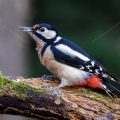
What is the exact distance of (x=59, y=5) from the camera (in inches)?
663

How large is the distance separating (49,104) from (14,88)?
37 centimetres

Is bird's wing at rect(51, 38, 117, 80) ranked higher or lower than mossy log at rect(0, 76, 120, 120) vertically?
higher

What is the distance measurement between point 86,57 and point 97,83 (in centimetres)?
32

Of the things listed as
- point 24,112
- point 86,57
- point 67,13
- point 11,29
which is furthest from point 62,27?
point 24,112

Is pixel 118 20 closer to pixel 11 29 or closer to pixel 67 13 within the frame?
pixel 67 13

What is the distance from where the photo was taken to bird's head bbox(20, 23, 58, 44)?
946cm

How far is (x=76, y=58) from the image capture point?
923cm

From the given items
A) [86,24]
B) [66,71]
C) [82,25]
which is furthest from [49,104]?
[82,25]

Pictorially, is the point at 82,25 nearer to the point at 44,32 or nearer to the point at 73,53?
the point at 44,32

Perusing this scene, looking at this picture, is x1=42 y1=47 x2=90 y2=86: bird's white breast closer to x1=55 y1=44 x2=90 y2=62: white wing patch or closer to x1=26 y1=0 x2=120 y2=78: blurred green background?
x1=55 y1=44 x2=90 y2=62: white wing patch

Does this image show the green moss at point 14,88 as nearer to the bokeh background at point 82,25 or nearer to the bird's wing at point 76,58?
the bird's wing at point 76,58

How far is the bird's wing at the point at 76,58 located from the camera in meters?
9.19

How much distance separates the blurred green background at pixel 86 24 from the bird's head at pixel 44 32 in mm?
6046

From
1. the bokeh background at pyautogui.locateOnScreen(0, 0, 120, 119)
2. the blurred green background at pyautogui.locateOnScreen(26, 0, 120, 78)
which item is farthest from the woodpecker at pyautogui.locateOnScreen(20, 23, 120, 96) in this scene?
the blurred green background at pyautogui.locateOnScreen(26, 0, 120, 78)
